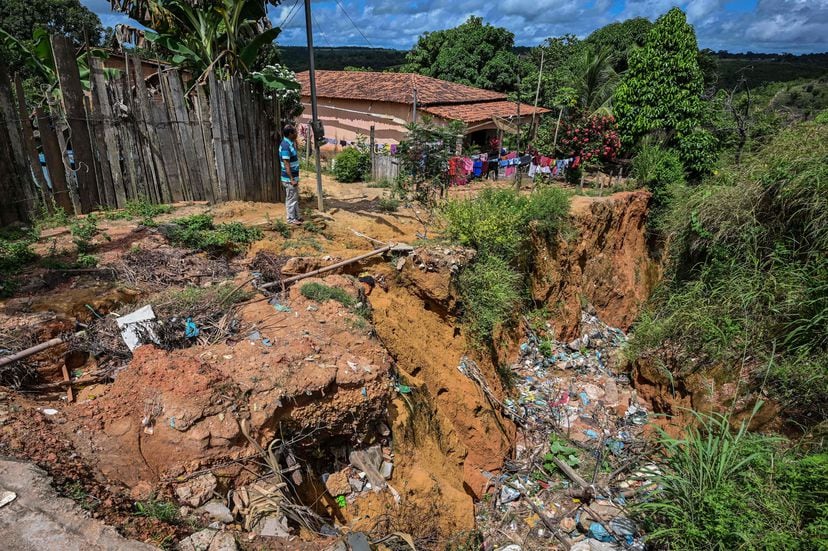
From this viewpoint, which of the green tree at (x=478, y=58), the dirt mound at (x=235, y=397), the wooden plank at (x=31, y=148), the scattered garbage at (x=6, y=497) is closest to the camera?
the scattered garbage at (x=6, y=497)

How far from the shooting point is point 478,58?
80.1 feet

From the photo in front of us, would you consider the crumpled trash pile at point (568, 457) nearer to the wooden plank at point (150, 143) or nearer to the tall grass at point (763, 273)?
the tall grass at point (763, 273)

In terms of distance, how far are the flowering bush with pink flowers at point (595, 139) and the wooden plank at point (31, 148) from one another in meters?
11.8

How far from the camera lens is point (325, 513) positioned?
375cm

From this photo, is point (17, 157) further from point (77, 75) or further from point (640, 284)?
point (640, 284)

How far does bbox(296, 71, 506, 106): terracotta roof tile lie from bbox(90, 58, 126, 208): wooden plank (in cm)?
1259

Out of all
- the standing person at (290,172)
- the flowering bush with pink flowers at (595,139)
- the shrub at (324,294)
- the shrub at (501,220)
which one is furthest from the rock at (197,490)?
the flowering bush with pink flowers at (595,139)

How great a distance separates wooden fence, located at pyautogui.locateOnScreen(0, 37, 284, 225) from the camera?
232 inches

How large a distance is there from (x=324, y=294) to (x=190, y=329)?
4.63ft

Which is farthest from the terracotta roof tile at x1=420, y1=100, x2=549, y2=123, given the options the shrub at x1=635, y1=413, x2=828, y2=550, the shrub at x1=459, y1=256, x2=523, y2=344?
the shrub at x1=635, y1=413, x2=828, y2=550

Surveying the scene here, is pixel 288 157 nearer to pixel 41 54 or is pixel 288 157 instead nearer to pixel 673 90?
pixel 41 54

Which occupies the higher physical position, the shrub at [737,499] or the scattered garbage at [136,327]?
the scattered garbage at [136,327]

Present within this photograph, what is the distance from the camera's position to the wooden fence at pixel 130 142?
5885mm

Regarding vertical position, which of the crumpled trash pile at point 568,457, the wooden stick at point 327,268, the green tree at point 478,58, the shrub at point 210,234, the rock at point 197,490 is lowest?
the crumpled trash pile at point 568,457
